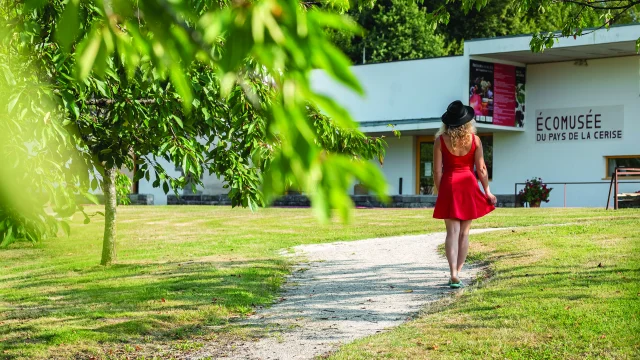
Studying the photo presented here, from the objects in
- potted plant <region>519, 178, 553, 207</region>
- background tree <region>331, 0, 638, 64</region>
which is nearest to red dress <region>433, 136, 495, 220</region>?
potted plant <region>519, 178, 553, 207</region>

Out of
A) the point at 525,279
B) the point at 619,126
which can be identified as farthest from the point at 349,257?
the point at 619,126

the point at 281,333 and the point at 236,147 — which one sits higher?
the point at 236,147

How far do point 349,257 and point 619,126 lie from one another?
17.2 metres

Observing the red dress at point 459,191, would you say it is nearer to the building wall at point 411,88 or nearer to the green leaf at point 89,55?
the green leaf at point 89,55

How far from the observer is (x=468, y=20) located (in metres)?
42.7

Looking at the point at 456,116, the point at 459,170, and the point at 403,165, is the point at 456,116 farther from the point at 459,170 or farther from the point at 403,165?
the point at 403,165

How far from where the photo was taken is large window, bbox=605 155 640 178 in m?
27.0

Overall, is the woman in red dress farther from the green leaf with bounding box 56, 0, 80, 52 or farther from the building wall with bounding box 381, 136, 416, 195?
the building wall with bounding box 381, 136, 416, 195

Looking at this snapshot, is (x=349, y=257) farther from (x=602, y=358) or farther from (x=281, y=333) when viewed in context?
(x=602, y=358)

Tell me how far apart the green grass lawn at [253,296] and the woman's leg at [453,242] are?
1.30ft

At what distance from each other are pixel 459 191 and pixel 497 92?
21.1 m

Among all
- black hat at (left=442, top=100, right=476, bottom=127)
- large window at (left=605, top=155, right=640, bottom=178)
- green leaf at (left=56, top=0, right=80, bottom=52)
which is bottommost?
green leaf at (left=56, top=0, right=80, bottom=52)

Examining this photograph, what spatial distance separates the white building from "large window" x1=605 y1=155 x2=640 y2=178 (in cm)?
3

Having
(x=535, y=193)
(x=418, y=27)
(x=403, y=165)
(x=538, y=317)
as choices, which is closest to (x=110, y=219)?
(x=538, y=317)
